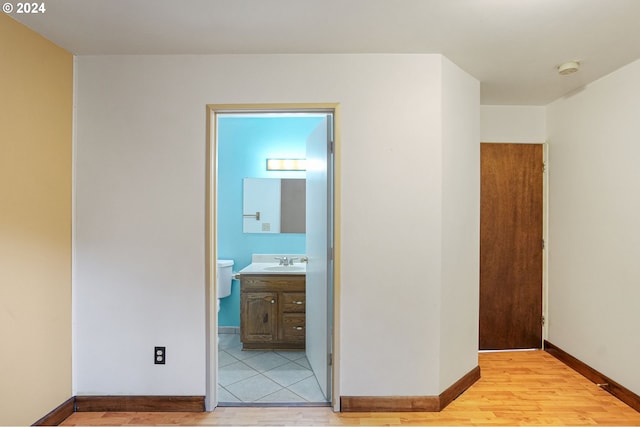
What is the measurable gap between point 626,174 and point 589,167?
354 mm

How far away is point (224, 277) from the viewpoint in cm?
371

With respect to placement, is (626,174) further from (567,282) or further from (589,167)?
(567,282)

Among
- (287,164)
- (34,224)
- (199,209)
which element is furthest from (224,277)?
(34,224)

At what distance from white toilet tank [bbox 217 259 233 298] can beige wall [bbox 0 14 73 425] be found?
1.53m

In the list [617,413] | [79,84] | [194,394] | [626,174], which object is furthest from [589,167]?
[79,84]

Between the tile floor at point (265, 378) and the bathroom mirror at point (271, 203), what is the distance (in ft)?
4.17

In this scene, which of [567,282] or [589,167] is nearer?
[589,167]

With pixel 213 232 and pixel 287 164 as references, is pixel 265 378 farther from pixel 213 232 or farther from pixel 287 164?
pixel 287 164

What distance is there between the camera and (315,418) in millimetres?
2193

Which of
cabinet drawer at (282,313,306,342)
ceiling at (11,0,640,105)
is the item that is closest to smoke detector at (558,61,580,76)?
ceiling at (11,0,640,105)

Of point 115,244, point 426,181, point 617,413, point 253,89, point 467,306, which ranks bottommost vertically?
point 617,413

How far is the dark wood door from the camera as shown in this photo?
3250 millimetres

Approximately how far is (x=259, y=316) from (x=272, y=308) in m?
0.15

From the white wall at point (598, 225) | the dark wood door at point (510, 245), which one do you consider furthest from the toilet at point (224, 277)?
the white wall at point (598, 225)
